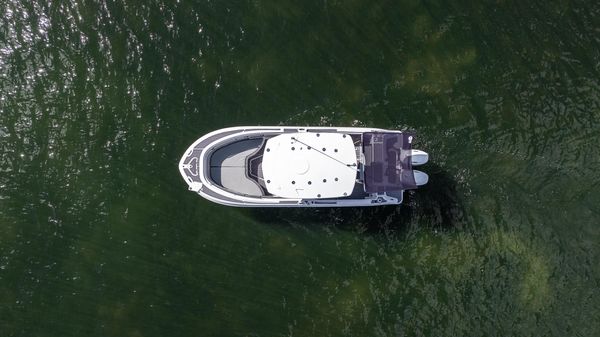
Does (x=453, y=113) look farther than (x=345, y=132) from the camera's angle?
Yes

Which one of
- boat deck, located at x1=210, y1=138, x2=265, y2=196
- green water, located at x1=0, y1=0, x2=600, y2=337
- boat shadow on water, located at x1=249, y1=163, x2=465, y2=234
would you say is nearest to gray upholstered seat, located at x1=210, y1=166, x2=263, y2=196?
boat deck, located at x1=210, y1=138, x2=265, y2=196

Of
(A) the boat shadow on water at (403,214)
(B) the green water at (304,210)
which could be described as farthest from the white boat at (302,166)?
(B) the green water at (304,210)

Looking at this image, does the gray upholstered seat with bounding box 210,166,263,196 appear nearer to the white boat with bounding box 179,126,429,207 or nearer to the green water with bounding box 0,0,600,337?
the white boat with bounding box 179,126,429,207

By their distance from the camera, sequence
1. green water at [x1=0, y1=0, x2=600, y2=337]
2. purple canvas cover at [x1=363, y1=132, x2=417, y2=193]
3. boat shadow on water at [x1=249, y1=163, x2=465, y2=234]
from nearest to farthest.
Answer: purple canvas cover at [x1=363, y1=132, x2=417, y2=193], green water at [x1=0, y1=0, x2=600, y2=337], boat shadow on water at [x1=249, y1=163, x2=465, y2=234]

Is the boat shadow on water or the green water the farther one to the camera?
the boat shadow on water

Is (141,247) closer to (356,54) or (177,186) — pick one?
(177,186)

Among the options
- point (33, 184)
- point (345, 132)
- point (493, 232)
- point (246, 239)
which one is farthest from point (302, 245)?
point (33, 184)

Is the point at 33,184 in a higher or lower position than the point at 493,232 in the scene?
higher
